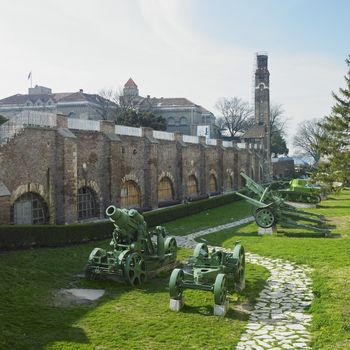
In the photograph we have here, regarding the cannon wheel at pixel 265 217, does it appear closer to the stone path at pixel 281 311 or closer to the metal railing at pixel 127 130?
the stone path at pixel 281 311

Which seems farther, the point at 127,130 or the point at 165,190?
the point at 165,190

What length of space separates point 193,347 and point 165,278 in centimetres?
459

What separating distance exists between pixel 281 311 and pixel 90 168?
13.1 metres

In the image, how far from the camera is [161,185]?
91.6ft

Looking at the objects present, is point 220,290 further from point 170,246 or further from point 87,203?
point 87,203

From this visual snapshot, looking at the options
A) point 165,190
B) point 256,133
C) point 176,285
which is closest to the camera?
point 176,285

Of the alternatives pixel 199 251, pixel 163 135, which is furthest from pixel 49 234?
pixel 163 135

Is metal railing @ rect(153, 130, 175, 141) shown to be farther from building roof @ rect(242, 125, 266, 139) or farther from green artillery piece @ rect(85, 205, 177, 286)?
building roof @ rect(242, 125, 266, 139)

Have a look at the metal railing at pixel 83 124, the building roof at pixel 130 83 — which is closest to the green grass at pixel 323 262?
the metal railing at pixel 83 124

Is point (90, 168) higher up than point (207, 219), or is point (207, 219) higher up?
point (90, 168)

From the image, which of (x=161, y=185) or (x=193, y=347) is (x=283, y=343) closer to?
(x=193, y=347)

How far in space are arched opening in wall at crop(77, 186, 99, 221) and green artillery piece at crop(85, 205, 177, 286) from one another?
8.45m

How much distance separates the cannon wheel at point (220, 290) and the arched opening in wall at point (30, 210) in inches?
396

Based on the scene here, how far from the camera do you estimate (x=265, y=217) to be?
1856cm
